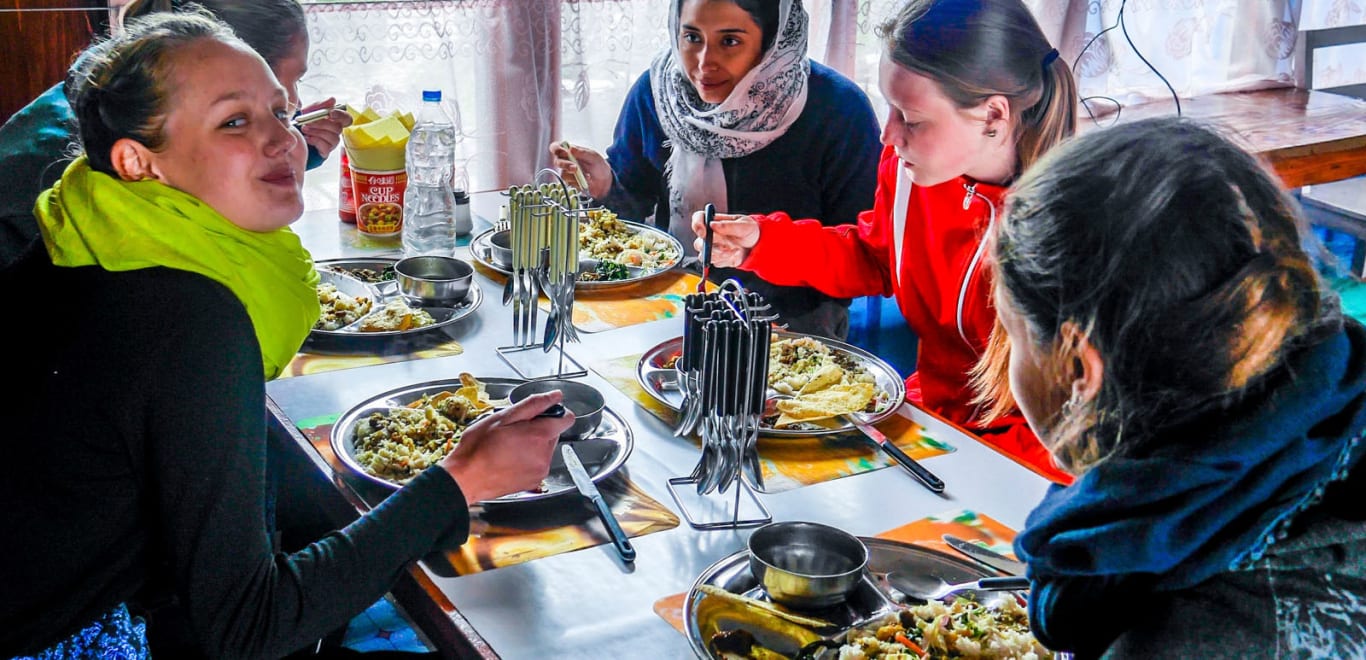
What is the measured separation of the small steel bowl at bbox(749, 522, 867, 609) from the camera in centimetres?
130

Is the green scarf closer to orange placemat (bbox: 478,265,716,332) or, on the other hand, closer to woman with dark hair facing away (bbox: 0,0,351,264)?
woman with dark hair facing away (bbox: 0,0,351,264)

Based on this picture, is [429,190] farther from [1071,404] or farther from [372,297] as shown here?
[1071,404]

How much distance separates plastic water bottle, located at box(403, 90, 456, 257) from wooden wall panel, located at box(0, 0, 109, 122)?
1.03 metres

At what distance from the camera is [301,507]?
2113 mm

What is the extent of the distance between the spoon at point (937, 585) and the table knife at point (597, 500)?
313 mm

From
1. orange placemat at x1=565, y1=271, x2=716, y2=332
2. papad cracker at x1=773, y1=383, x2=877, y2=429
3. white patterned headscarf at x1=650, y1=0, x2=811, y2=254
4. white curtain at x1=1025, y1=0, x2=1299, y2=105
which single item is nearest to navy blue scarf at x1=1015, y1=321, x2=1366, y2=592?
papad cracker at x1=773, y1=383, x2=877, y2=429

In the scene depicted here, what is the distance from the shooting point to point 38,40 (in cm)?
300

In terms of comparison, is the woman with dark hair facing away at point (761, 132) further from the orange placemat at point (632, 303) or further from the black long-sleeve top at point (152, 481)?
the black long-sleeve top at point (152, 481)

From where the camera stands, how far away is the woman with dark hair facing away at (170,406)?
4.07 feet

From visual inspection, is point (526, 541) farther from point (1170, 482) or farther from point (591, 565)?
point (1170, 482)

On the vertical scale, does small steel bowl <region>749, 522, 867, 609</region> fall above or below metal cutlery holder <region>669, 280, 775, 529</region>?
below

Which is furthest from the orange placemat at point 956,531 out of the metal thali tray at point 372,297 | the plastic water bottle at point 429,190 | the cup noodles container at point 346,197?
the cup noodles container at point 346,197

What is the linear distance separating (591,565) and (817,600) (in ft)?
0.91

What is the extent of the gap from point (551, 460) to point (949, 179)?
924 mm
